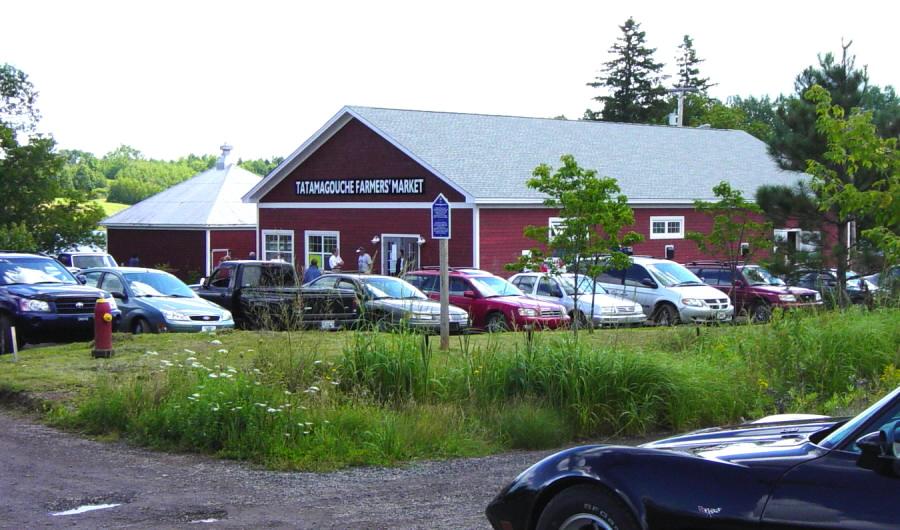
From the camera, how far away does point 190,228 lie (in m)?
50.0

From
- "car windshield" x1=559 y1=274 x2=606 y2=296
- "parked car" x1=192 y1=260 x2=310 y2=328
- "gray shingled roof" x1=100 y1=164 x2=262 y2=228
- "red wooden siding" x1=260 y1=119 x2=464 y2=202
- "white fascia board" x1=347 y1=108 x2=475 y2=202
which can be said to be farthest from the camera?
"gray shingled roof" x1=100 y1=164 x2=262 y2=228

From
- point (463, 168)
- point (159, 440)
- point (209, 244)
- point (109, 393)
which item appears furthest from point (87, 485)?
point (209, 244)

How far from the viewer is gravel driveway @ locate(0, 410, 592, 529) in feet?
25.4

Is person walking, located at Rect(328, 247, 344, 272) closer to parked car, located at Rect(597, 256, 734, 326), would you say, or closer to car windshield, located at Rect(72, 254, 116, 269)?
car windshield, located at Rect(72, 254, 116, 269)

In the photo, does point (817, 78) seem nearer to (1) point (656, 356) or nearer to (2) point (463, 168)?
(2) point (463, 168)

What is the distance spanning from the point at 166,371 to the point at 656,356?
5563 millimetres

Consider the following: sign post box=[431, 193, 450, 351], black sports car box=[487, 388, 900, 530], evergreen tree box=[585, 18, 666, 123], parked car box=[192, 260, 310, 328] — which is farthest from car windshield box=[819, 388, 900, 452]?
evergreen tree box=[585, 18, 666, 123]

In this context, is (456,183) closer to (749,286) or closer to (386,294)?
(749,286)

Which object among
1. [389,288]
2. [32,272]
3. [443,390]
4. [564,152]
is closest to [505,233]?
[564,152]

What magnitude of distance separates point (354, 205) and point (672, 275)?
15.0m

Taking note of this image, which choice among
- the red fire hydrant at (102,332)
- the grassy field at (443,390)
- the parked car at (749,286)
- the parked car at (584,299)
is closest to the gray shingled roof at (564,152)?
the parked car at (749,286)

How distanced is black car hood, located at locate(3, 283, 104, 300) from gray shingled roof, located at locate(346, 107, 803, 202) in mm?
16120

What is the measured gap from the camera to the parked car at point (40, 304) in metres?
18.6

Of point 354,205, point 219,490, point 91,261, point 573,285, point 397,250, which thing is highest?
point 354,205
